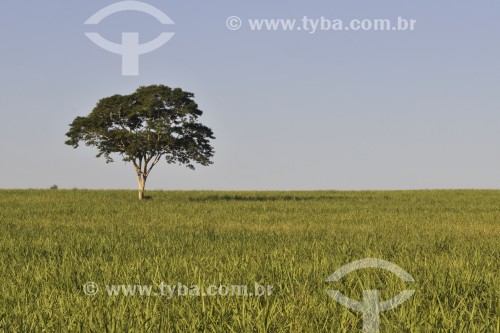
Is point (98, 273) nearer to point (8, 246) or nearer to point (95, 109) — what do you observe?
point (8, 246)

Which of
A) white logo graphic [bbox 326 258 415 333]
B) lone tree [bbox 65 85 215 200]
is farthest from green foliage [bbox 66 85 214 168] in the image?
white logo graphic [bbox 326 258 415 333]

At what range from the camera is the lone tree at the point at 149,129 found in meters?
48.0

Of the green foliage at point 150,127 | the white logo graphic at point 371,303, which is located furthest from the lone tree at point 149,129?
the white logo graphic at point 371,303

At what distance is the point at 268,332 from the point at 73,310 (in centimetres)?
201

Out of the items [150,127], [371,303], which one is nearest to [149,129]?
[150,127]

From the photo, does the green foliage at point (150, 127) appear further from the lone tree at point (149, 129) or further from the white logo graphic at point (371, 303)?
the white logo graphic at point (371, 303)

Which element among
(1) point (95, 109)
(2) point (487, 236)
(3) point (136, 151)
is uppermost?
(1) point (95, 109)

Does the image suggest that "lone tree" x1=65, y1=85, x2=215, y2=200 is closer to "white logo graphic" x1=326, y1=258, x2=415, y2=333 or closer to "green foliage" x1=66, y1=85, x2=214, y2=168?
"green foliage" x1=66, y1=85, x2=214, y2=168

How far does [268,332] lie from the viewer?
16.8ft

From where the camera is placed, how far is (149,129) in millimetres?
47969

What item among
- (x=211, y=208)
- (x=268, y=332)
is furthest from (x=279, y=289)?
(x=211, y=208)

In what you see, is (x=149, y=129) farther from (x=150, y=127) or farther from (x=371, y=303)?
(x=371, y=303)

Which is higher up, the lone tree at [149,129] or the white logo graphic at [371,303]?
the lone tree at [149,129]

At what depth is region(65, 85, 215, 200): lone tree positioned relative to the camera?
4797 centimetres
